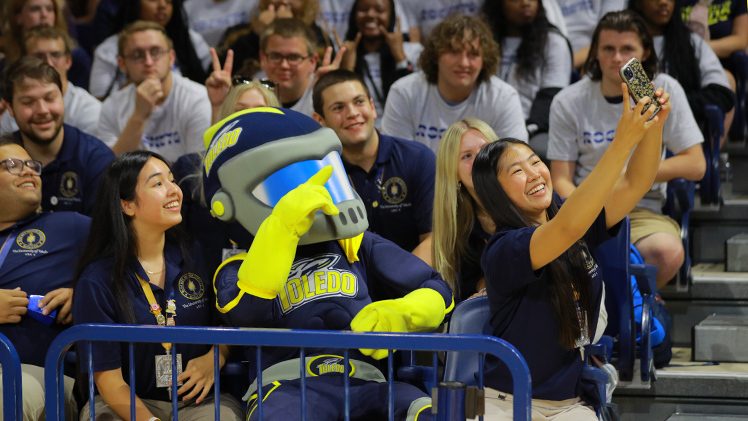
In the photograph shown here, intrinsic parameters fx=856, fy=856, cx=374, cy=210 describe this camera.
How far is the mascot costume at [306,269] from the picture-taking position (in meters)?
2.45

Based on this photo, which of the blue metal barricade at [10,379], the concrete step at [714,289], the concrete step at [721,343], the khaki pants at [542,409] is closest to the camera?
the blue metal barricade at [10,379]

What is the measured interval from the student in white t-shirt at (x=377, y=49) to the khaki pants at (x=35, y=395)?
2614 millimetres

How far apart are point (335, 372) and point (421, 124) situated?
2175 millimetres

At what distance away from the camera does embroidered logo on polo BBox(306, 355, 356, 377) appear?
260 centimetres

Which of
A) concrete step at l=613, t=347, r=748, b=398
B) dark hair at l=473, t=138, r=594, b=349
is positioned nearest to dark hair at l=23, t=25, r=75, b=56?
dark hair at l=473, t=138, r=594, b=349

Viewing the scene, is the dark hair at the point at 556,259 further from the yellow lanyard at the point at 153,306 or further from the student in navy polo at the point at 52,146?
the student in navy polo at the point at 52,146

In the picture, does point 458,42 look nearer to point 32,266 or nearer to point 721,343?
point 721,343

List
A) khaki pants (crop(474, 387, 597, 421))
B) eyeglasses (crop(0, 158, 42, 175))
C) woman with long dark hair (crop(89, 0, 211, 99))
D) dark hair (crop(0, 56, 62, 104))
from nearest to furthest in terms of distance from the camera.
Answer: khaki pants (crop(474, 387, 597, 421)), eyeglasses (crop(0, 158, 42, 175)), dark hair (crop(0, 56, 62, 104)), woman with long dark hair (crop(89, 0, 211, 99))

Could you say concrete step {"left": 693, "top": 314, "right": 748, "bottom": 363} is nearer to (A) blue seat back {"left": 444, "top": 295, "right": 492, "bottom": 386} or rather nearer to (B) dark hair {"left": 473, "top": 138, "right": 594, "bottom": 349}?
(B) dark hair {"left": 473, "top": 138, "right": 594, "bottom": 349}

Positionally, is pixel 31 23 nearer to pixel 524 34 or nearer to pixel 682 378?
pixel 524 34

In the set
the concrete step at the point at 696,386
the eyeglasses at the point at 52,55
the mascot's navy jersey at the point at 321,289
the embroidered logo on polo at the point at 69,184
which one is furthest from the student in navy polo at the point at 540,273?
the eyeglasses at the point at 52,55

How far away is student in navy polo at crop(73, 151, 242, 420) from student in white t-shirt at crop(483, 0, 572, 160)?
96.5 inches

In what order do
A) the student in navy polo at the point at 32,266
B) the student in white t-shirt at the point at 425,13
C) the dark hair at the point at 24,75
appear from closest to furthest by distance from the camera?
the student in navy polo at the point at 32,266 → the dark hair at the point at 24,75 → the student in white t-shirt at the point at 425,13

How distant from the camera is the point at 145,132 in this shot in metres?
4.79
